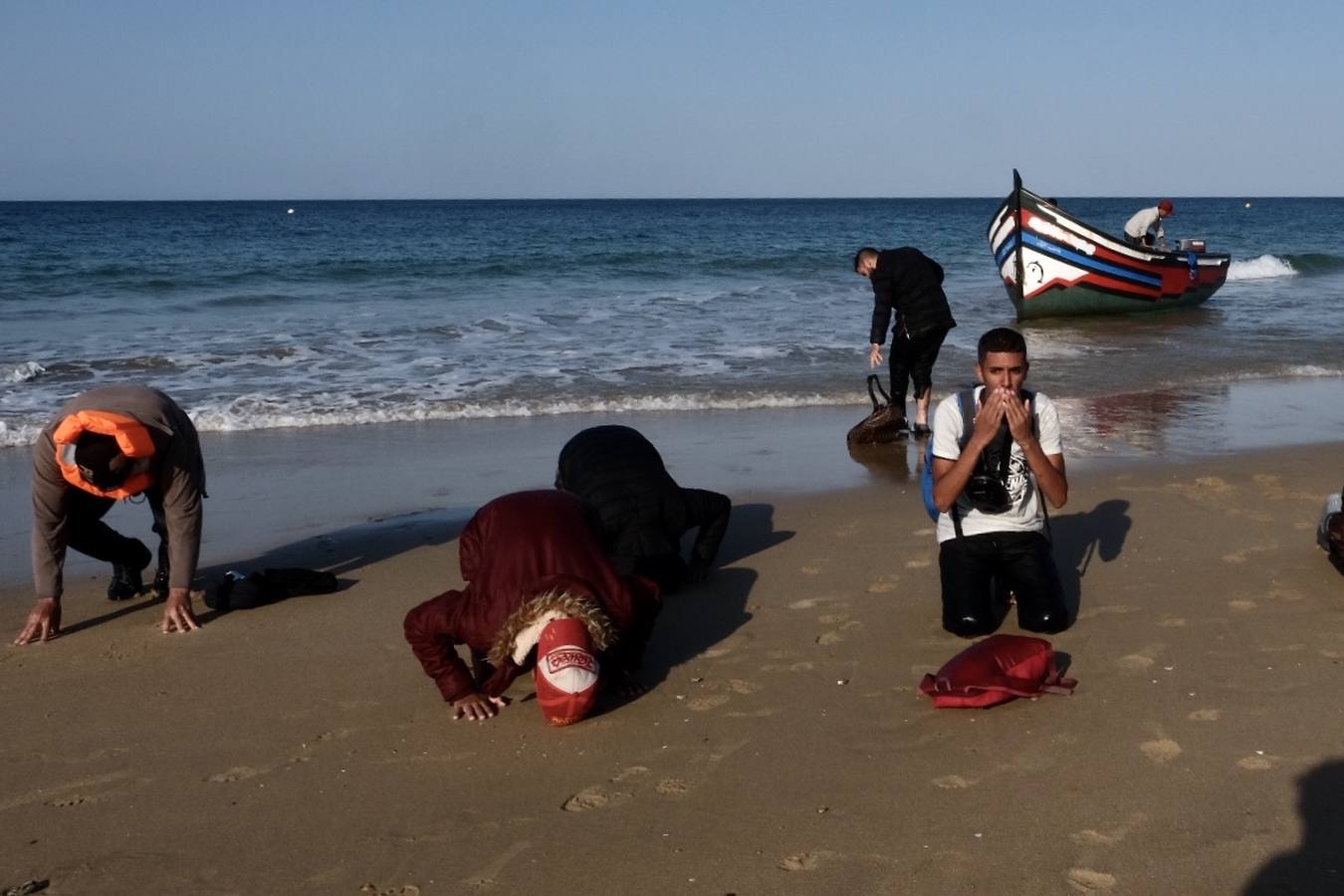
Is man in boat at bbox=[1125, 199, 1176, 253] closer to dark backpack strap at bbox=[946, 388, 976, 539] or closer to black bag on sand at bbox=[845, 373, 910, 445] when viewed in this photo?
black bag on sand at bbox=[845, 373, 910, 445]

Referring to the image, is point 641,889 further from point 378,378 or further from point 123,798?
point 378,378

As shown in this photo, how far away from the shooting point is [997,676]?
14.6 feet

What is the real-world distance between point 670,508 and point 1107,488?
3.11 meters

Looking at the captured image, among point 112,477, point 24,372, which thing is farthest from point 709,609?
point 24,372

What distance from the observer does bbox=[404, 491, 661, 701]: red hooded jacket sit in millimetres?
4371

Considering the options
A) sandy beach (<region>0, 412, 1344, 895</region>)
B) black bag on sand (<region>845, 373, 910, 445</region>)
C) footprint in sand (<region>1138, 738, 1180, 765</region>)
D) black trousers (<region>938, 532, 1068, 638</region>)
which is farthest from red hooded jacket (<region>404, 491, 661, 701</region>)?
black bag on sand (<region>845, 373, 910, 445</region>)

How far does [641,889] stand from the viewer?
11.1 feet

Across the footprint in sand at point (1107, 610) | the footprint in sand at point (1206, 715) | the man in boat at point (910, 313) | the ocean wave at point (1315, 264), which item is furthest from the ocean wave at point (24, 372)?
the ocean wave at point (1315, 264)

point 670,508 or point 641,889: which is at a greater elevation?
point 670,508

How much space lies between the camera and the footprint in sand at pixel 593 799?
387 centimetres

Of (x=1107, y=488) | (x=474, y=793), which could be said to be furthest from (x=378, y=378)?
(x=474, y=793)

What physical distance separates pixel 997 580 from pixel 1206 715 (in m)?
1.25

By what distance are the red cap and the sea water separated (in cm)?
597

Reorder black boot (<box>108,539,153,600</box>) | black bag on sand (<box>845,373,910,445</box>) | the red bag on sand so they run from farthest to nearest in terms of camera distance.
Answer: black bag on sand (<box>845,373,910,445</box>)
black boot (<box>108,539,153,600</box>)
the red bag on sand
